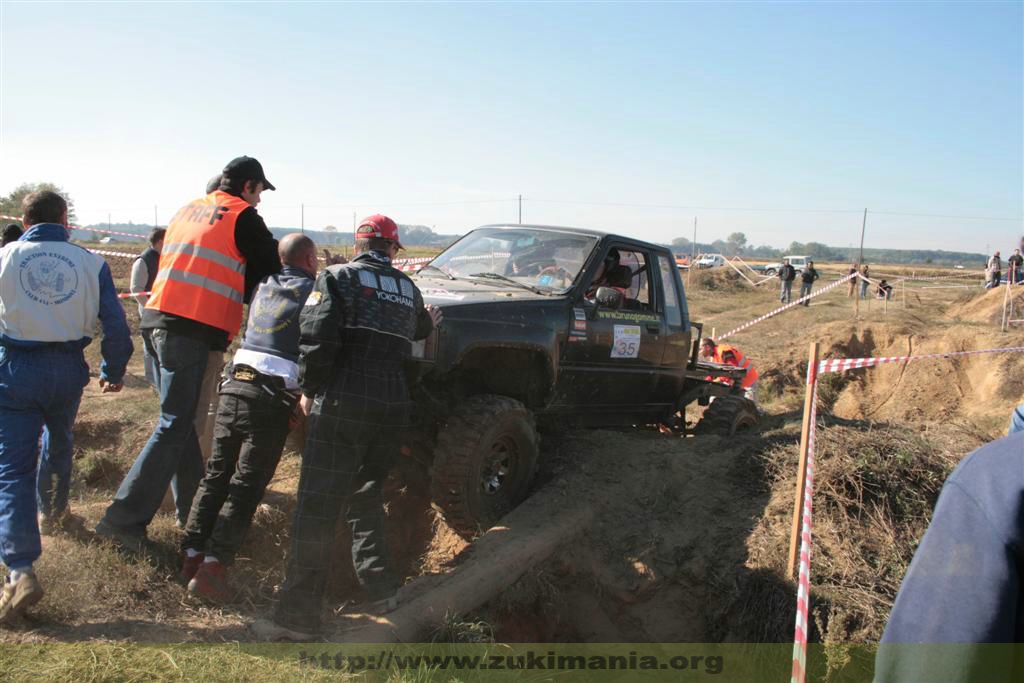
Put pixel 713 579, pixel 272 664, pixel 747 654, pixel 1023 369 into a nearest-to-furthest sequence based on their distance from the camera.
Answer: pixel 272 664 → pixel 747 654 → pixel 713 579 → pixel 1023 369

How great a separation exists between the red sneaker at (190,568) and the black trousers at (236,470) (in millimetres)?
62

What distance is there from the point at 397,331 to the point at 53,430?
1948mm

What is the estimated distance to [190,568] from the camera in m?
4.09

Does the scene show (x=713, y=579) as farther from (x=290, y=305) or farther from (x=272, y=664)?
(x=290, y=305)

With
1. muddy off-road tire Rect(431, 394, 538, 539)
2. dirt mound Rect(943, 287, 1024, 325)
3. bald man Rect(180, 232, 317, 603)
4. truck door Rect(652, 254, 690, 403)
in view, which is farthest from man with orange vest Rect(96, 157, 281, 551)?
dirt mound Rect(943, 287, 1024, 325)

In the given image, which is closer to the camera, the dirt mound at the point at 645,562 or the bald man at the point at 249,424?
the bald man at the point at 249,424

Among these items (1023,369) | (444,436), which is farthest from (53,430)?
(1023,369)

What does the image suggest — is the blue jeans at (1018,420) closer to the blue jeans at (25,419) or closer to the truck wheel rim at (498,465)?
the truck wheel rim at (498,465)

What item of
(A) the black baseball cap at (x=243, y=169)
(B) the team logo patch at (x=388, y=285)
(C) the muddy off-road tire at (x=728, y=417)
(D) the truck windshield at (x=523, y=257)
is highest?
(A) the black baseball cap at (x=243, y=169)

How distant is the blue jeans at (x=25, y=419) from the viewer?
11.8 ft

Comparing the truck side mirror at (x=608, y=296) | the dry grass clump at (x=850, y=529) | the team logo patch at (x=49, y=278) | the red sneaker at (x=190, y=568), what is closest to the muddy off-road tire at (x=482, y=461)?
the truck side mirror at (x=608, y=296)

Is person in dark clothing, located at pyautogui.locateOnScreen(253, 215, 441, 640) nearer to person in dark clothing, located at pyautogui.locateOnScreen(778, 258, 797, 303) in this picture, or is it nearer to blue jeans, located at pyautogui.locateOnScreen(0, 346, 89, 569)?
blue jeans, located at pyautogui.locateOnScreen(0, 346, 89, 569)

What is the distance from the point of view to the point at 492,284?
Answer: 592 cm

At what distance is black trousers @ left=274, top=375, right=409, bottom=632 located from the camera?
151 inches
